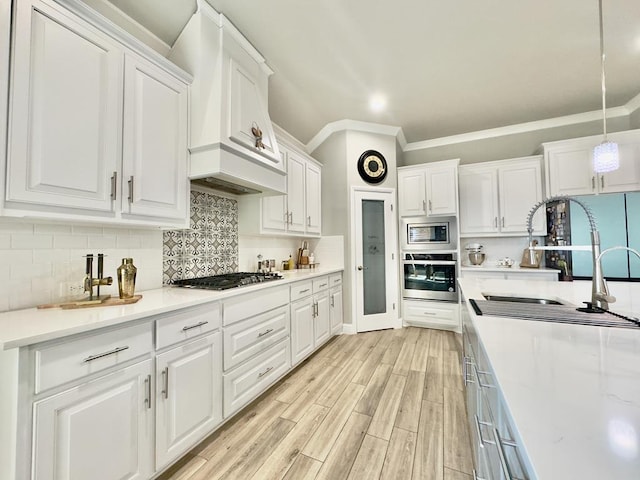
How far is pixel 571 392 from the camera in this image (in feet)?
1.83

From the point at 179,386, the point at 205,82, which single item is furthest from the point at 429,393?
the point at 205,82

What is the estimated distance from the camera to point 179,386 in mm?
1438

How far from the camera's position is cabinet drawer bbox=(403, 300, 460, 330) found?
12.0ft

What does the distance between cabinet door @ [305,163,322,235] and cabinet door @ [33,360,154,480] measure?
249 centimetres

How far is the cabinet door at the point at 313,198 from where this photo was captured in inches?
137

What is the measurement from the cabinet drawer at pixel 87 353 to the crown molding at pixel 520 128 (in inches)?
178

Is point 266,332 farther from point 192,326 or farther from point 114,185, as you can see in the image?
point 114,185

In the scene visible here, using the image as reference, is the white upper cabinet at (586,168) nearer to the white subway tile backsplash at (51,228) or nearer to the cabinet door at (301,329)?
the cabinet door at (301,329)

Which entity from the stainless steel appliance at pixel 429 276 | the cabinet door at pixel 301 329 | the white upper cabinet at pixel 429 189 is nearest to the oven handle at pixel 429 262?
the stainless steel appliance at pixel 429 276

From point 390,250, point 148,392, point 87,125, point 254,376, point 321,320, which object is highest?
point 87,125

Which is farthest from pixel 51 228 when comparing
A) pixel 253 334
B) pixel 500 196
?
pixel 500 196

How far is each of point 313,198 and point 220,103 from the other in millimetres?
1881

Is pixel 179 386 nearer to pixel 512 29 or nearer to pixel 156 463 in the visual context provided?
pixel 156 463

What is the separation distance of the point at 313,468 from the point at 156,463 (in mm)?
798
